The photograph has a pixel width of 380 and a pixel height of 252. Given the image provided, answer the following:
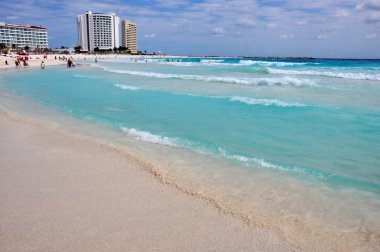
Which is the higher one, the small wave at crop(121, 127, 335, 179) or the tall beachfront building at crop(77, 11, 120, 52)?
the tall beachfront building at crop(77, 11, 120, 52)

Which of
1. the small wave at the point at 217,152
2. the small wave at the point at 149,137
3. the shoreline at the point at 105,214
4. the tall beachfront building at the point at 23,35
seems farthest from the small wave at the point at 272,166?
the tall beachfront building at the point at 23,35

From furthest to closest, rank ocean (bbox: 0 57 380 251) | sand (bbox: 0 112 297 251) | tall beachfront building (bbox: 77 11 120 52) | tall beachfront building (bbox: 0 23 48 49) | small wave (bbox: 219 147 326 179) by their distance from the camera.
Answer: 1. tall beachfront building (bbox: 77 11 120 52)
2. tall beachfront building (bbox: 0 23 48 49)
3. small wave (bbox: 219 147 326 179)
4. ocean (bbox: 0 57 380 251)
5. sand (bbox: 0 112 297 251)

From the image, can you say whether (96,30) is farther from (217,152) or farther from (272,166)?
(272,166)

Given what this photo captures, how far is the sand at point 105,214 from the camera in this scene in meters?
3.27

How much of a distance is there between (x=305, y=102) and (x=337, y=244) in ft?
37.0

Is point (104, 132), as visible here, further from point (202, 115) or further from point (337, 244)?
point (337, 244)

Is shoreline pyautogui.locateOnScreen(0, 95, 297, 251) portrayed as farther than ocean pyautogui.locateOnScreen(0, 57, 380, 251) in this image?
No

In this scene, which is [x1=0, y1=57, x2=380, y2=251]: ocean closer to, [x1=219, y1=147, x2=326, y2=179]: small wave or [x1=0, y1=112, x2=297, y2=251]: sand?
[x1=219, y1=147, x2=326, y2=179]: small wave

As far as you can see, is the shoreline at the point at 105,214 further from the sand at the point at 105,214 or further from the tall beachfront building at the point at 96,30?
the tall beachfront building at the point at 96,30

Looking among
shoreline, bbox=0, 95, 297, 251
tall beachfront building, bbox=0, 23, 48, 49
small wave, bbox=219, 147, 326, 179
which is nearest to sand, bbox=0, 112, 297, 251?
shoreline, bbox=0, 95, 297, 251

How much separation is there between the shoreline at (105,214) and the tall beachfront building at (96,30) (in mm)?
193748

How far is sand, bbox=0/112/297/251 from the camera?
327 cm

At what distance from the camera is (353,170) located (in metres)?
5.67

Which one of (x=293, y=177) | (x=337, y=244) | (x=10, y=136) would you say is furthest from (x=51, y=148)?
(x=337, y=244)
